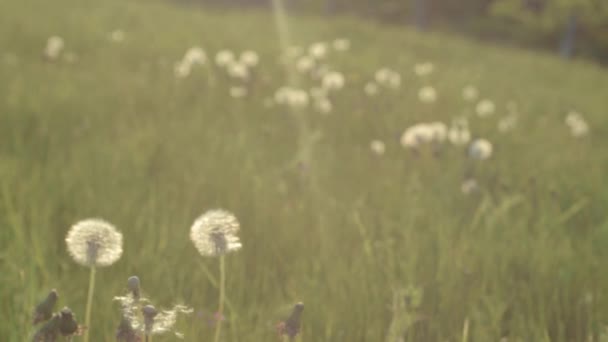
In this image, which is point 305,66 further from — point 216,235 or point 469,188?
point 216,235

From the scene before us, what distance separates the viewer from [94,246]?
2.90ft

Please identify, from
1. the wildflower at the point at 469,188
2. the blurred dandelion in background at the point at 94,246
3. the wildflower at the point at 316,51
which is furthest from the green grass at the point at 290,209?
the wildflower at the point at 316,51

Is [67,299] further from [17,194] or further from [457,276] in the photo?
[457,276]

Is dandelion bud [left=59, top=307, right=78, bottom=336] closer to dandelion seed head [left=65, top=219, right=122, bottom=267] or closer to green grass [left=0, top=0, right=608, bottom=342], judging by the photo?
dandelion seed head [left=65, top=219, right=122, bottom=267]

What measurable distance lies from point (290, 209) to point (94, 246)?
3.37 ft

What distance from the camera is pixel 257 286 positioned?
144cm

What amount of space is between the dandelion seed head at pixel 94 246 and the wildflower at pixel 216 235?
115 mm

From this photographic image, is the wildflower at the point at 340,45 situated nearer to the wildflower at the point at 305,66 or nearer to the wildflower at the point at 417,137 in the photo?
the wildflower at the point at 305,66

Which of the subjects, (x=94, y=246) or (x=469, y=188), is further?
(x=469, y=188)

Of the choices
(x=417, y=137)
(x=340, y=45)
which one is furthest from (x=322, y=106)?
(x=340, y=45)

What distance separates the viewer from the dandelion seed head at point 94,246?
2.89 feet

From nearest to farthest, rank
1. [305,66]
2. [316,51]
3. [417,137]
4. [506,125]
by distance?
1. [417,137]
2. [506,125]
3. [305,66]
4. [316,51]

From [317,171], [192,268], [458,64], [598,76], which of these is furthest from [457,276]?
[598,76]

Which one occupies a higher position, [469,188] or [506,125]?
[506,125]
